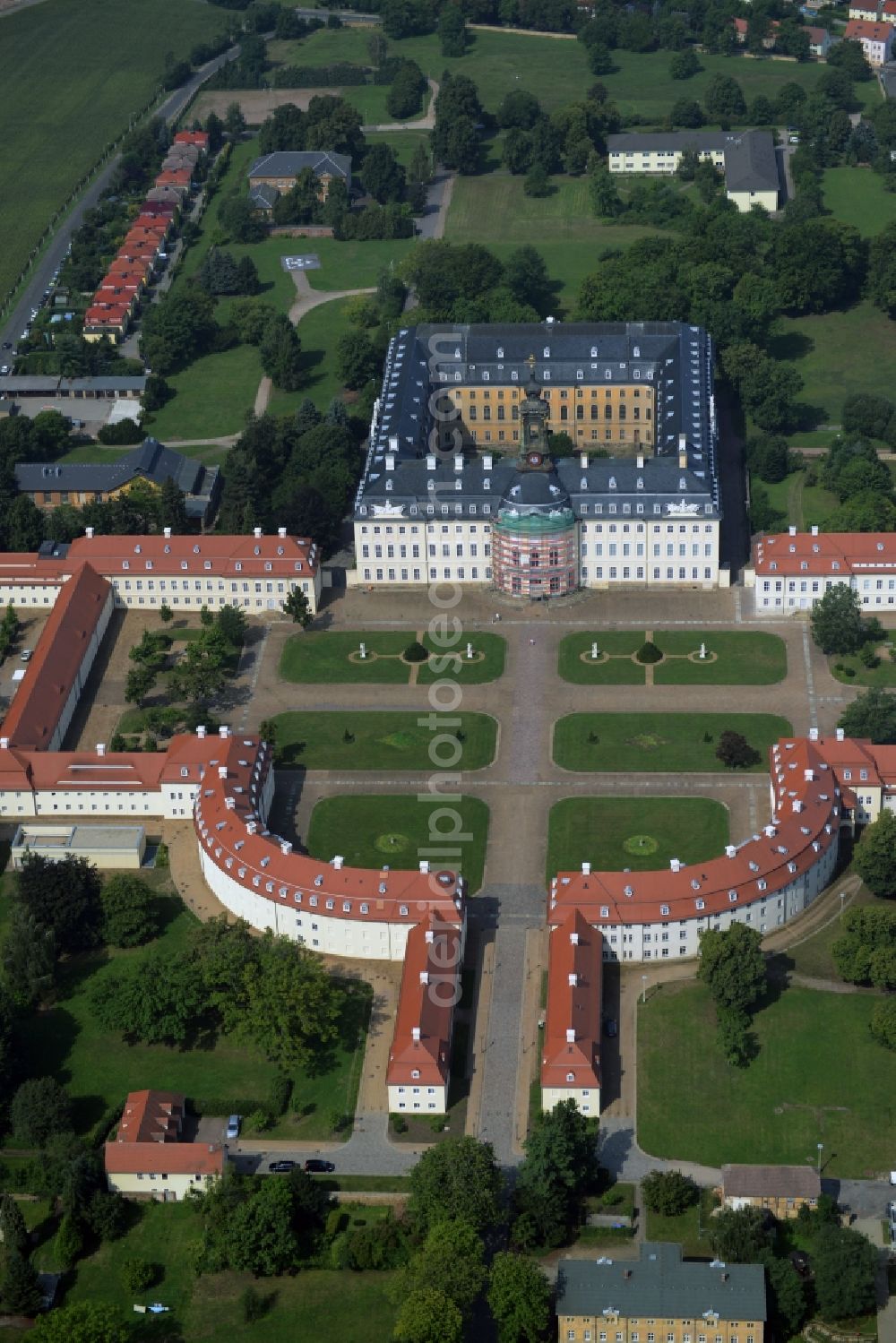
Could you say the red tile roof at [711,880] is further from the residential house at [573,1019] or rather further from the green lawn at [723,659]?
the green lawn at [723,659]

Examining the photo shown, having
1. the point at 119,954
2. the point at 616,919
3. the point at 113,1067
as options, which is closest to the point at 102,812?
the point at 119,954

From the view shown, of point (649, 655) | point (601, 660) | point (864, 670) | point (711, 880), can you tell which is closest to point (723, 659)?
point (649, 655)

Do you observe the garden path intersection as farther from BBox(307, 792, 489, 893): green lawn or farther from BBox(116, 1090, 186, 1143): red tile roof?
BBox(116, 1090, 186, 1143): red tile roof

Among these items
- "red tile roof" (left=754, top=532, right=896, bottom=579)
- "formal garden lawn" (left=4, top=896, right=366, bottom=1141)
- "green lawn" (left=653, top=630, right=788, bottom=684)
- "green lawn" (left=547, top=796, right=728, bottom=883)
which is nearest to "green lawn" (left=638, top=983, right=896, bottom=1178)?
"green lawn" (left=547, top=796, right=728, bottom=883)

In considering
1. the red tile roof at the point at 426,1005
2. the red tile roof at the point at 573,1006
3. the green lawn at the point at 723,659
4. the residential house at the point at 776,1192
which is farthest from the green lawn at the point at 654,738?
the residential house at the point at 776,1192

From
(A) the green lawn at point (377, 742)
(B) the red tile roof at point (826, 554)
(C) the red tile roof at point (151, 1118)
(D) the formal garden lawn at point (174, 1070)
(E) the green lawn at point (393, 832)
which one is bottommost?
(A) the green lawn at point (377, 742)

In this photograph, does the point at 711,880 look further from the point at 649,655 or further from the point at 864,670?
the point at 864,670

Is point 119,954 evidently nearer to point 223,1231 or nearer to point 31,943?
point 31,943
